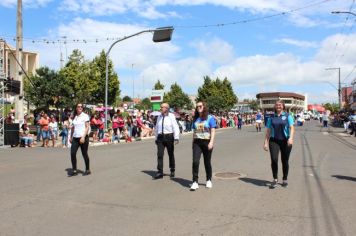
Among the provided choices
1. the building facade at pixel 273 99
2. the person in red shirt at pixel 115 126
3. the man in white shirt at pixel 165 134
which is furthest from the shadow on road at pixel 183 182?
the building facade at pixel 273 99

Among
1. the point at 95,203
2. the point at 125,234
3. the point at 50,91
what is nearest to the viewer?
the point at 125,234

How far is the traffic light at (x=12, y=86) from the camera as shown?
20.4 meters

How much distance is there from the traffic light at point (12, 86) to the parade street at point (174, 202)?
947cm

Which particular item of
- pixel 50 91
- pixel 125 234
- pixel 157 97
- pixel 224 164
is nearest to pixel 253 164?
pixel 224 164

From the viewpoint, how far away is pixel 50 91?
4041 centimetres

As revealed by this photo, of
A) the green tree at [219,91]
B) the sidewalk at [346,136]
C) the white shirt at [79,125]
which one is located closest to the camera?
the white shirt at [79,125]

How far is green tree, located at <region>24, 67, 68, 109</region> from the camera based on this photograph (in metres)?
40.4

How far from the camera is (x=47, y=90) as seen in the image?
4025 cm

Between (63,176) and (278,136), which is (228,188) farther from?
(63,176)

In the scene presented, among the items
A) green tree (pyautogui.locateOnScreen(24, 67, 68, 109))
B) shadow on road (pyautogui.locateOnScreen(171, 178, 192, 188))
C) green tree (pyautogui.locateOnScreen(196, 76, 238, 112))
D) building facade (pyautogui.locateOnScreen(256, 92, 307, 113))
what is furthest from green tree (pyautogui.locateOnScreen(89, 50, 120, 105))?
building facade (pyautogui.locateOnScreen(256, 92, 307, 113))

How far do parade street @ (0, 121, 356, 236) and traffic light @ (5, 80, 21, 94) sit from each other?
947 centimetres

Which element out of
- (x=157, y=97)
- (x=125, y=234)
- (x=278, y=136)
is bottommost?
(x=125, y=234)

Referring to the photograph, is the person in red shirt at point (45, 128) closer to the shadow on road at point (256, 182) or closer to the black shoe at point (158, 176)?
the black shoe at point (158, 176)

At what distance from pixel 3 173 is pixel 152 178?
12.6 feet
